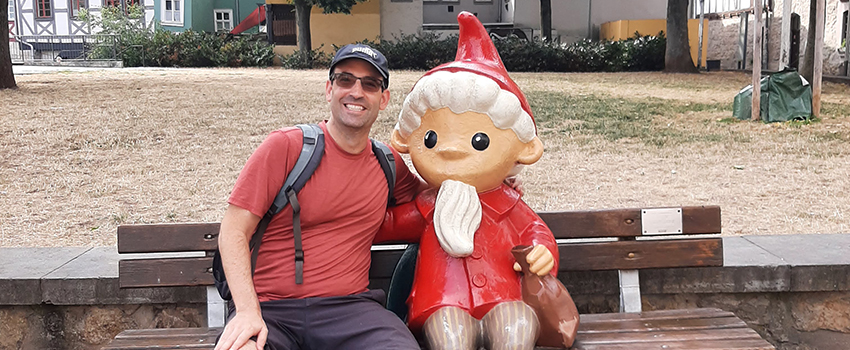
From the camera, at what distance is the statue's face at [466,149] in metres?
2.47

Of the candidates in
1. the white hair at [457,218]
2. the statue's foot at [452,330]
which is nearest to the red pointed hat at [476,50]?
the white hair at [457,218]

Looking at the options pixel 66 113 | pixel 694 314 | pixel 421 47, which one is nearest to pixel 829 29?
pixel 421 47

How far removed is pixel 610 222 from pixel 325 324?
1151mm

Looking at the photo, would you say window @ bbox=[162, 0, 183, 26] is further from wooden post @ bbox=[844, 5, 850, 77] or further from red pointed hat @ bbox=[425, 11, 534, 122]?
red pointed hat @ bbox=[425, 11, 534, 122]

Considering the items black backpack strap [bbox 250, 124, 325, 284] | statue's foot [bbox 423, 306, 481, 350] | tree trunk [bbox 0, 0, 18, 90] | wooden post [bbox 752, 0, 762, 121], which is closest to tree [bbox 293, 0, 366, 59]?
tree trunk [bbox 0, 0, 18, 90]

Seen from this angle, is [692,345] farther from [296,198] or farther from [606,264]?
[296,198]

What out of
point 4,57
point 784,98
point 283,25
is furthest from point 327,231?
point 283,25

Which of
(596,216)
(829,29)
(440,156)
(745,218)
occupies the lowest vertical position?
(745,218)

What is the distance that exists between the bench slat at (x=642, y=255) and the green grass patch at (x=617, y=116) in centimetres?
601

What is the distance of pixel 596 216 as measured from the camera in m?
2.83

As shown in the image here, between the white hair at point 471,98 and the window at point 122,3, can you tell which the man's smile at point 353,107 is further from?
the window at point 122,3

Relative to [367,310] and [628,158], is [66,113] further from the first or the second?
[367,310]

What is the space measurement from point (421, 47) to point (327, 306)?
20.8m

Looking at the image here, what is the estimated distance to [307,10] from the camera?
944 inches
